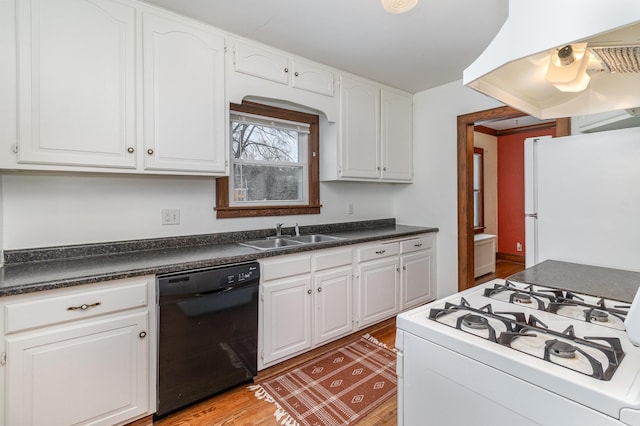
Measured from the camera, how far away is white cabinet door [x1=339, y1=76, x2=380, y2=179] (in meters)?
2.88

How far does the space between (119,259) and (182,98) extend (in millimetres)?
1061

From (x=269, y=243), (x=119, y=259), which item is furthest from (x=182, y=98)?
(x=269, y=243)

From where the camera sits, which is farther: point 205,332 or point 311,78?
point 311,78

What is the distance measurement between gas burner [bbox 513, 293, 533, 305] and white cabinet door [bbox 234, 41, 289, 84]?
2.14 metres

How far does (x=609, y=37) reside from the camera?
0.76 meters

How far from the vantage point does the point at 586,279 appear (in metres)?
1.36

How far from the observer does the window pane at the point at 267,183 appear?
2596mm

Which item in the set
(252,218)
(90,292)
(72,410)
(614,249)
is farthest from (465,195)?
(72,410)

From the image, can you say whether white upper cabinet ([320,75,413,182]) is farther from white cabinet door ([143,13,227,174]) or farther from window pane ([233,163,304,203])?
white cabinet door ([143,13,227,174])

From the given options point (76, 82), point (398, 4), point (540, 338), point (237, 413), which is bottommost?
point (237, 413)

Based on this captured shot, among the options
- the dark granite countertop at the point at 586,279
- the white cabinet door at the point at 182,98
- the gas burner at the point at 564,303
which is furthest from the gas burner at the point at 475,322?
the white cabinet door at the point at 182,98

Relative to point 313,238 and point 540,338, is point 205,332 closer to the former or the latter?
point 313,238

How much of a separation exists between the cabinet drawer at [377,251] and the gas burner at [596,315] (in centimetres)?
172

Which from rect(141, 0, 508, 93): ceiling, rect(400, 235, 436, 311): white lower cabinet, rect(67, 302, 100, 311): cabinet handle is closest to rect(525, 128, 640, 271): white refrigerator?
rect(141, 0, 508, 93): ceiling
